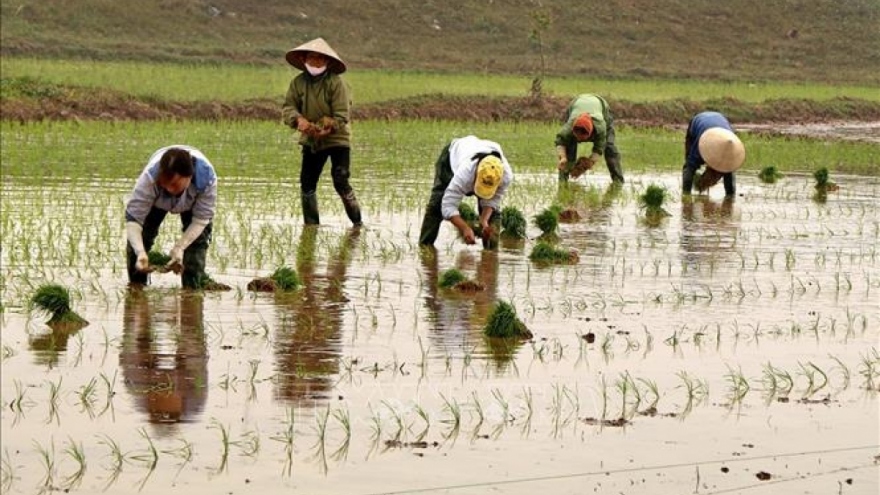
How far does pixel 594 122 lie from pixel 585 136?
14.6 inches

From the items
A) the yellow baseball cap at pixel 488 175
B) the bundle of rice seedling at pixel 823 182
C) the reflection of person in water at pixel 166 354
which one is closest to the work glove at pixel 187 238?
the reflection of person in water at pixel 166 354

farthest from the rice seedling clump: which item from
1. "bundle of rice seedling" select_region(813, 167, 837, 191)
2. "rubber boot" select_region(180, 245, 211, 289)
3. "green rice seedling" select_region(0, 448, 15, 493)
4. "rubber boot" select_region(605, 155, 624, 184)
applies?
"bundle of rice seedling" select_region(813, 167, 837, 191)

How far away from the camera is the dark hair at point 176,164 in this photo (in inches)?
332

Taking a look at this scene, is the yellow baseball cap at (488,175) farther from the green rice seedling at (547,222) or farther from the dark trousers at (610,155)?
the dark trousers at (610,155)

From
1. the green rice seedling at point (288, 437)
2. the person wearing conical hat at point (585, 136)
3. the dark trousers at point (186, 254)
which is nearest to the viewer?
the green rice seedling at point (288, 437)

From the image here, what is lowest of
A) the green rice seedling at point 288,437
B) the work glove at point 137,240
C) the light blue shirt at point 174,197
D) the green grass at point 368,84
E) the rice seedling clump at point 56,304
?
the green rice seedling at point 288,437

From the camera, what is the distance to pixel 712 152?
1577cm

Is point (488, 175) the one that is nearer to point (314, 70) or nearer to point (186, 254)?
point (186, 254)

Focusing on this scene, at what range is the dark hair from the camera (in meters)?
8.45

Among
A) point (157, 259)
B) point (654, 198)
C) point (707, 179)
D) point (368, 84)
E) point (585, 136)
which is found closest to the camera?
point (157, 259)

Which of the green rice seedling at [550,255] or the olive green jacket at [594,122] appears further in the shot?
the olive green jacket at [594,122]

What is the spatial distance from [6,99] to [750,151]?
1036cm

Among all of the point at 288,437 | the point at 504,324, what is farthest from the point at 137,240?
the point at 288,437

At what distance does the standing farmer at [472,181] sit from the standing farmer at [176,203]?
1.92m
